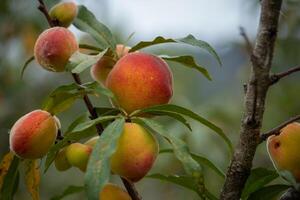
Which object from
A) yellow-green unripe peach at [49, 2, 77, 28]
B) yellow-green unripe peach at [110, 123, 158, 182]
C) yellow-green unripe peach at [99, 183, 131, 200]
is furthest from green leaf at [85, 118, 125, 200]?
yellow-green unripe peach at [49, 2, 77, 28]

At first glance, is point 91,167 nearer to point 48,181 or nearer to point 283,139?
point 283,139

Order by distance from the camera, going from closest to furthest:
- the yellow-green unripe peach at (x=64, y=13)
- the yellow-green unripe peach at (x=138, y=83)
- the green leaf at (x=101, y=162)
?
the green leaf at (x=101, y=162)
the yellow-green unripe peach at (x=138, y=83)
the yellow-green unripe peach at (x=64, y=13)

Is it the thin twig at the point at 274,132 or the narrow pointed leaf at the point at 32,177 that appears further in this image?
the narrow pointed leaf at the point at 32,177

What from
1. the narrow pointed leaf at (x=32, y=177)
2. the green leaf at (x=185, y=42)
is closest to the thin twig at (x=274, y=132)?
the green leaf at (x=185, y=42)

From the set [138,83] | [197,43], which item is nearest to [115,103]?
[138,83]

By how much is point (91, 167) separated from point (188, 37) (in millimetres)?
261

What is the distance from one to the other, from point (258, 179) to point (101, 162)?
0.89 ft

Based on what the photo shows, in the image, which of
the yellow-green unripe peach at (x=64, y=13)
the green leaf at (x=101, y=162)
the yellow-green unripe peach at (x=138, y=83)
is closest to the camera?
the green leaf at (x=101, y=162)

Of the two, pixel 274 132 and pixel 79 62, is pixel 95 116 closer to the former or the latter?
pixel 79 62

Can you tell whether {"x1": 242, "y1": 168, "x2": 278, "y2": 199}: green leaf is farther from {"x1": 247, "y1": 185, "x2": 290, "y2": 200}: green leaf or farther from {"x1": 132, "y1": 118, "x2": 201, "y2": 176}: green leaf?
{"x1": 132, "y1": 118, "x2": 201, "y2": 176}: green leaf

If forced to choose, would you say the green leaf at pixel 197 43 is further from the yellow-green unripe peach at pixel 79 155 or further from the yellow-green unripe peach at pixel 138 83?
the yellow-green unripe peach at pixel 79 155

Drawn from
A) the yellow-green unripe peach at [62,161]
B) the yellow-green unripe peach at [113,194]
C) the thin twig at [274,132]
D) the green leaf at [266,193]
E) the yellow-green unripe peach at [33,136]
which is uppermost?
the thin twig at [274,132]

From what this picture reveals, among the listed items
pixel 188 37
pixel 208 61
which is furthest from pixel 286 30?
pixel 188 37

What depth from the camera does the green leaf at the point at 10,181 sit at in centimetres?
88
